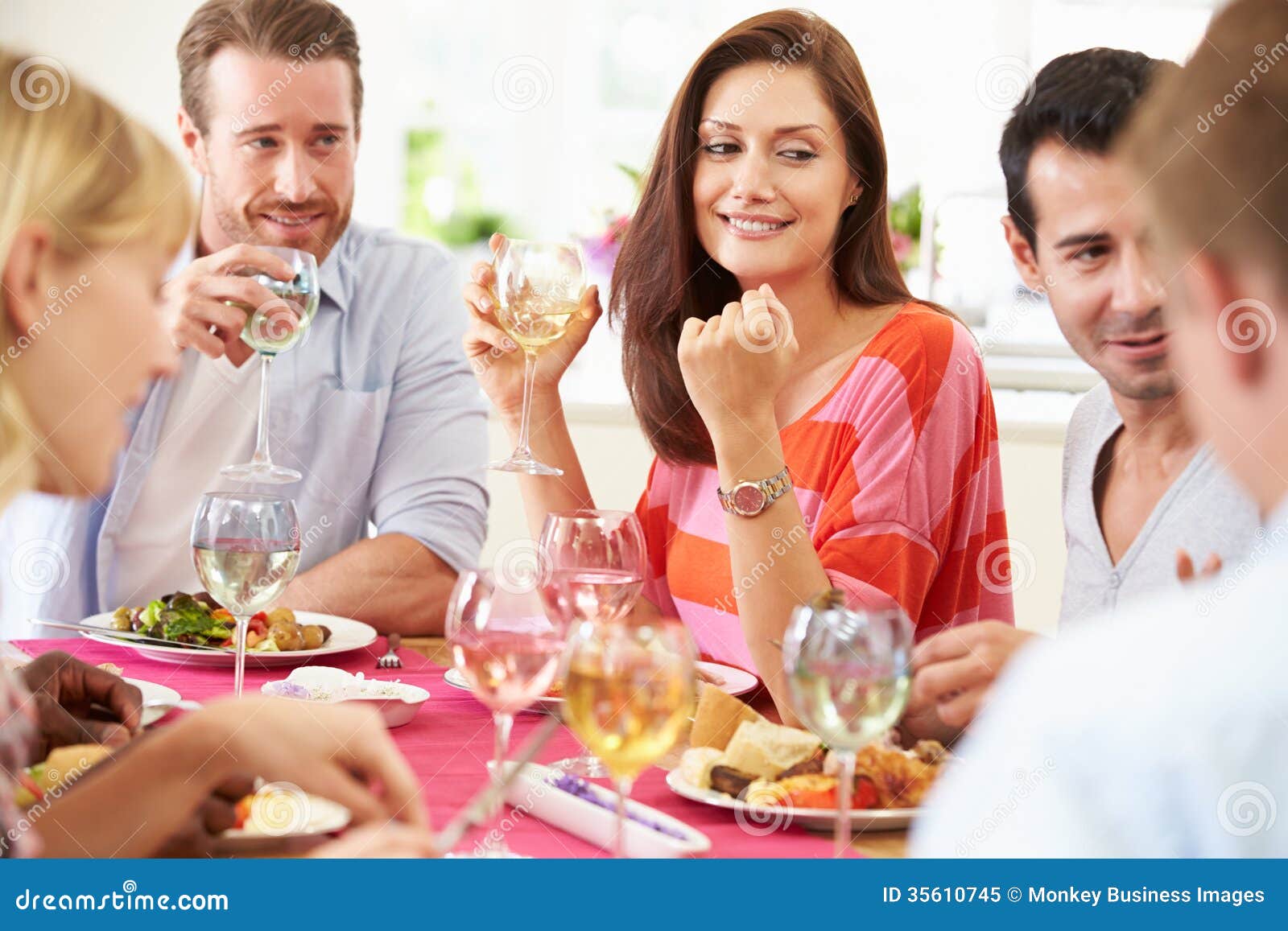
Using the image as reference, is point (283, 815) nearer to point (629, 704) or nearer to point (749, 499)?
point (629, 704)

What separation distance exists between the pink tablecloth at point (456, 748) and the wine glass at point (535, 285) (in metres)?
0.36

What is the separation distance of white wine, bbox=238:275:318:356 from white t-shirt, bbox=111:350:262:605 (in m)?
0.68

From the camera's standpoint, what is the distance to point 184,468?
7.86ft

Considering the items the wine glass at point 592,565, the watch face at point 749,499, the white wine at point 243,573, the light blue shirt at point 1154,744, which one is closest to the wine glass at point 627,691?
the light blue shirt at point 1154,744

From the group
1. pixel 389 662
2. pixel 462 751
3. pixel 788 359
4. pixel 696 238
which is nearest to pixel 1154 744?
pixel 462 751

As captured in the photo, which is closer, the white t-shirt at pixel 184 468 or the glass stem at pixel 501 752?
the glass stem at pixel 501 752

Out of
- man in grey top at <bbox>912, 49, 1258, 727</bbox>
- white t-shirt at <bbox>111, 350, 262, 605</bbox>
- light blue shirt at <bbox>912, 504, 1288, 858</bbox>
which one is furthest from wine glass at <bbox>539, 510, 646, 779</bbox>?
white t-shirt at <bbox>111, 350, 262, 605</bbox>

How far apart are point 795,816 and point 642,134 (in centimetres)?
346

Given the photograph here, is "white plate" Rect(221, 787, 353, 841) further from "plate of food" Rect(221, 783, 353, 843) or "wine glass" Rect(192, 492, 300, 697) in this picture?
"wine glass" Rect(192, 492, 300, 697)

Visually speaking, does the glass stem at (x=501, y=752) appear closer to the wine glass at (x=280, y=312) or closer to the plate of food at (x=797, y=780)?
the plate of food at (x=797, y=780)

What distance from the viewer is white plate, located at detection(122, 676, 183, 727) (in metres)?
1.21

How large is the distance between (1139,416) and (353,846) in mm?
1129

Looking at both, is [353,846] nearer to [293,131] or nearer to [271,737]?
[271,737]

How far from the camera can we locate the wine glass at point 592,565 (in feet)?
4.34
